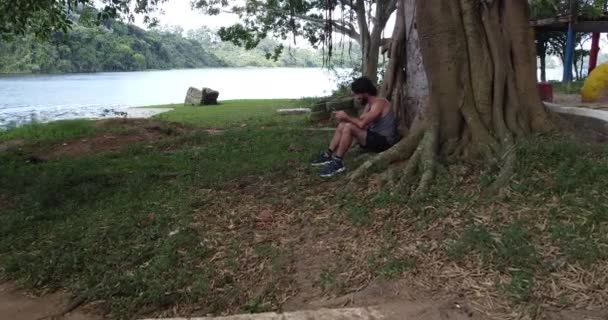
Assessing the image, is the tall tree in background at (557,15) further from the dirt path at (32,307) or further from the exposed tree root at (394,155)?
the dirt path at (32,307)

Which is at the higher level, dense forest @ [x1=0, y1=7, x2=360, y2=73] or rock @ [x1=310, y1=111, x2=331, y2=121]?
dense forest @ [x1=0, y1=7, x2=360, y2=73]

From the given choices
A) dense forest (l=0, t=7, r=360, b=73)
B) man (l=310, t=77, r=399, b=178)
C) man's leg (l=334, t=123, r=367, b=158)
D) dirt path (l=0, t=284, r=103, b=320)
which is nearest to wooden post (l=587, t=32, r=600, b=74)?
man (l=310, t=77, r=399, b=178)

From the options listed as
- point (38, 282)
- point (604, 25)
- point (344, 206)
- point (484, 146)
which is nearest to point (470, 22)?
point (484, 146)

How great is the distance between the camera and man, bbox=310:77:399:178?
18.2 feet

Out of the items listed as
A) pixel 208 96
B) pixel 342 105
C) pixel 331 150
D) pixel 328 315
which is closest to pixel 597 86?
pixel 342 105

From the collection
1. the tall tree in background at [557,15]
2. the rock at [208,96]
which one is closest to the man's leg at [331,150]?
the tall tree in background at [557,15]

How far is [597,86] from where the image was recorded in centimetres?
872

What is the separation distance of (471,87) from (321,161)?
5.79 feet

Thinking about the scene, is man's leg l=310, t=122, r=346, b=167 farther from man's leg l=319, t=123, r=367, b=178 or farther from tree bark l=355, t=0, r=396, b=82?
tree bark l=355, t=0, r=396, b=82

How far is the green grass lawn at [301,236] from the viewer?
10.5 feet

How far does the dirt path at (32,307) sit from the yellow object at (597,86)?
841 cm

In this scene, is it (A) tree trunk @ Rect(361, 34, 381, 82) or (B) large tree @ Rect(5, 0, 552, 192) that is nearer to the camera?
(B) large tree @ Rect(5, 0, 552, 192)

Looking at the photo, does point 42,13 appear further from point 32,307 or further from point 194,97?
point 194,97

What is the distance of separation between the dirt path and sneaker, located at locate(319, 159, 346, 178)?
102 inches
